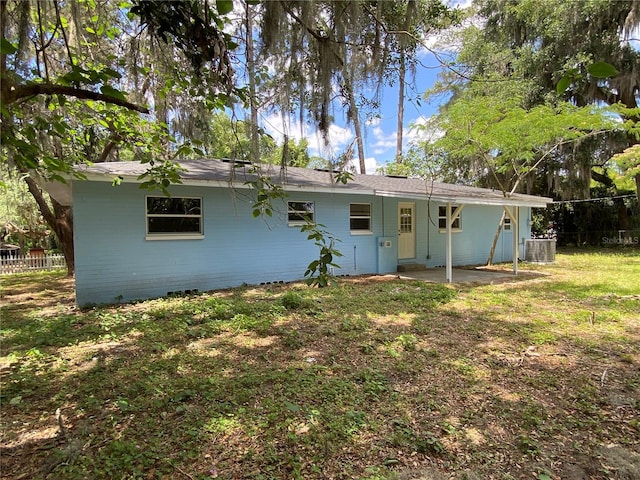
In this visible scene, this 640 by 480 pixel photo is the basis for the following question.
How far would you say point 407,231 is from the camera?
12078 millimetres

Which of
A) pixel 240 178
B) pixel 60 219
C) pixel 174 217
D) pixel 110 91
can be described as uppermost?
pixel 240 178

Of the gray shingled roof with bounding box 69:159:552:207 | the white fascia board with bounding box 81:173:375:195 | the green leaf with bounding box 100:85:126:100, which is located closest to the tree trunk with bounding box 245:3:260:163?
the green leaf with bounding box 100:85:126:100

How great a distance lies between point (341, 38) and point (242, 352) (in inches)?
135

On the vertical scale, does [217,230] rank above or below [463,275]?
above

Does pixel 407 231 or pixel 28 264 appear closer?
pixel 407 231

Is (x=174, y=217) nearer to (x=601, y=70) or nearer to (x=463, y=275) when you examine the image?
(x=463, y=275)

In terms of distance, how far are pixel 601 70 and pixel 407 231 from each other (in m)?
10.9

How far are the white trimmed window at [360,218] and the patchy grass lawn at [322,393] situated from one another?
4775 mm

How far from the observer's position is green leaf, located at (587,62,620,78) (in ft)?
4.15

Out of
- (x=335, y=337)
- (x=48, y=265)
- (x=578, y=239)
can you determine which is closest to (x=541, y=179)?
(x=578, y=239)

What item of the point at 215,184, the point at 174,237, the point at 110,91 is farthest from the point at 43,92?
the point at 174,237

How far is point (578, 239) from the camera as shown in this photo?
21.3 m

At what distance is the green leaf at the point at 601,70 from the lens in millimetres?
1266

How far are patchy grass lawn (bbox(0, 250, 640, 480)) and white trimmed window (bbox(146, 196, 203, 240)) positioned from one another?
7.04 ft
